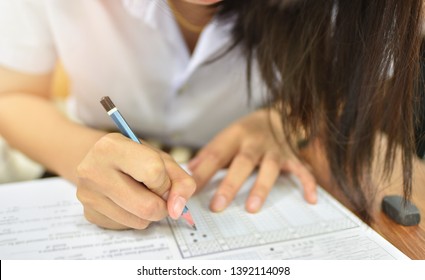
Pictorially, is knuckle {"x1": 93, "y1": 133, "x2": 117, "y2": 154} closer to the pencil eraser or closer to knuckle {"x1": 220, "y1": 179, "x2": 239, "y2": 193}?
knuckle {"x1": 220, "y1": 179, "x2": 239, "y2": 193}

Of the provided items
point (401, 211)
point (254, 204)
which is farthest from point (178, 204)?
point (401, 211)

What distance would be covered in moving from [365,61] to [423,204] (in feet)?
0.48

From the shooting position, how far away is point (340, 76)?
1.47 ft

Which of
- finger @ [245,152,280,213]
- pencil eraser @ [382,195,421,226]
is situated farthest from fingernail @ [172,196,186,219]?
pencil eraser @ [382,195,421,226]

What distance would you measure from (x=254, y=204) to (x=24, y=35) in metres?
0.34

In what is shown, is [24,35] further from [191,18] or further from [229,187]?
[229,187]

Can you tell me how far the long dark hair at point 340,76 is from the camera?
15.0 inches

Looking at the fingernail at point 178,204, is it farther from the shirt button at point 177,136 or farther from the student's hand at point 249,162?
the shirt button at point 177,136

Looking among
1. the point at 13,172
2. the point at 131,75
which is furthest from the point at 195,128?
the point at 13,172

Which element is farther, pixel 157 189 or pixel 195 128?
pixel 195 128

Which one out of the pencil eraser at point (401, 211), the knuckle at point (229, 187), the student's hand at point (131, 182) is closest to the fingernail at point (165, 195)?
the student's hand at point (131, 182)

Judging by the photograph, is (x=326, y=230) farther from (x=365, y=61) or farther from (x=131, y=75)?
(x=131, y=75)

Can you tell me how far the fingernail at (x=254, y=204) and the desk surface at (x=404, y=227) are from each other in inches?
3.5
